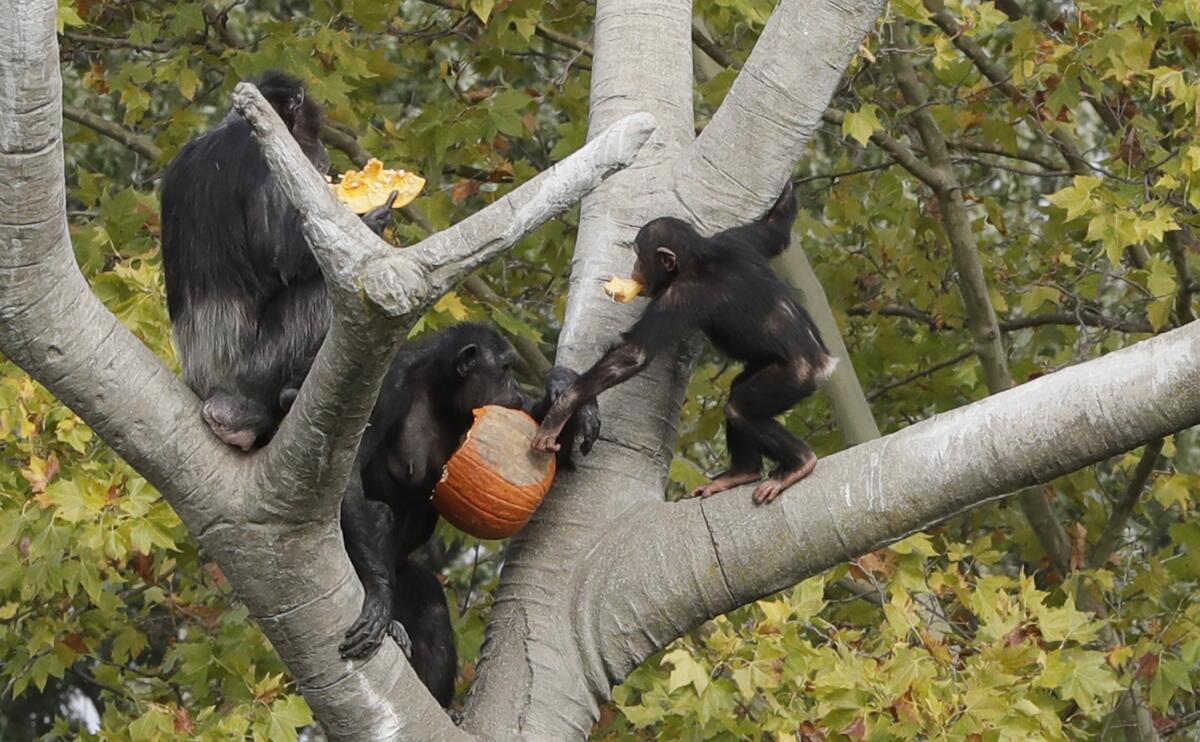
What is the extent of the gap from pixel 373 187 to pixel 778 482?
132 cm

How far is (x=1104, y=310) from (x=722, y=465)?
229 cm

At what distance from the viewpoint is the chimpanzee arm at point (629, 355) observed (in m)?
4.35

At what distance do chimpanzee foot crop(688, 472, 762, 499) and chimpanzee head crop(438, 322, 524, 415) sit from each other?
27.7 inches

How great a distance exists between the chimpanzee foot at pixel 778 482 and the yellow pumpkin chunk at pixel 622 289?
0.69m

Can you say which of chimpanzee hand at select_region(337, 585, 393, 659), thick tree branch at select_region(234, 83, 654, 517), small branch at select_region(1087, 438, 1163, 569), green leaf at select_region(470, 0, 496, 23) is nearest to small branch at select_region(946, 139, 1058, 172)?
small branch at select_region(1087, 438, 1163, 569)

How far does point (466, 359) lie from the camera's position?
16.7ft

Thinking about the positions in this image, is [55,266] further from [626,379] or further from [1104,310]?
[1104,310]

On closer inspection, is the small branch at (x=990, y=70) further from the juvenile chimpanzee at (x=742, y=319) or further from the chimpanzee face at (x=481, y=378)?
the chimpanzee face at (x=481, y=378)

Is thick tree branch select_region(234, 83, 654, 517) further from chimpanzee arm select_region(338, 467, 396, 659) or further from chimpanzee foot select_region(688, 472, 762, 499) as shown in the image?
chimpanzee foot select_region(688, 472, 762, 499)

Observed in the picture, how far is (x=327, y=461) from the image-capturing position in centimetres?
325

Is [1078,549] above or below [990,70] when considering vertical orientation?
below

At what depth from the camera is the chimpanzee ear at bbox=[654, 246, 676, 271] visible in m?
4.82

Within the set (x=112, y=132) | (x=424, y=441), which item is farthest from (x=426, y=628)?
(x=112, y=132)

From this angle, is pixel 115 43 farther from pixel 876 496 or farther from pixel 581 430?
pixel 876 496
